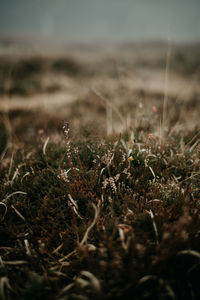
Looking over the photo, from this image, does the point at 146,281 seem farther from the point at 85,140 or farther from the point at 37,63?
the point at 37,63

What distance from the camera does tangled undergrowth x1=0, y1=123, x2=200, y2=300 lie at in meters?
1.04

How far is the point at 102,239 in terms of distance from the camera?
129cm

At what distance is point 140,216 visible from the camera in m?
1.40

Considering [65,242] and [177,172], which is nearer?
[65,242]

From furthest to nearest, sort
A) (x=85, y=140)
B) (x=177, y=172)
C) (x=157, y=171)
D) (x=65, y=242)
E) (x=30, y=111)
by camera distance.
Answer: (x=30, y=111) < (x=85, y=140) < (x=177, y=172) < (x=157, y=171) < (x=65, y=242)

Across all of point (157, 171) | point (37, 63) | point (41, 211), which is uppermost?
point (37, 63)

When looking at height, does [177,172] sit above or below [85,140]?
below

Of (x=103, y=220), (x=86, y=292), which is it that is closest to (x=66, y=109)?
(x=103, y=220)

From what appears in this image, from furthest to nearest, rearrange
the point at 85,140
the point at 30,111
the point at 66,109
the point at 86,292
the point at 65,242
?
1. the point at 66,109
2. the point at 30,111
3. the point at 85,140
4. the point at 65,242
5. the point at 86,292

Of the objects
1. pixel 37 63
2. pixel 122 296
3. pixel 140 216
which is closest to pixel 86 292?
pixel 122 296

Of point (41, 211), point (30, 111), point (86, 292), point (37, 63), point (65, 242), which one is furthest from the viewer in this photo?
point (37, 63)

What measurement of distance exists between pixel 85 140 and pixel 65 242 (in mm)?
1287

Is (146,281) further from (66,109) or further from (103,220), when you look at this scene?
(66,109)

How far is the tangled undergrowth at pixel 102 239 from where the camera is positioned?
1043mm
